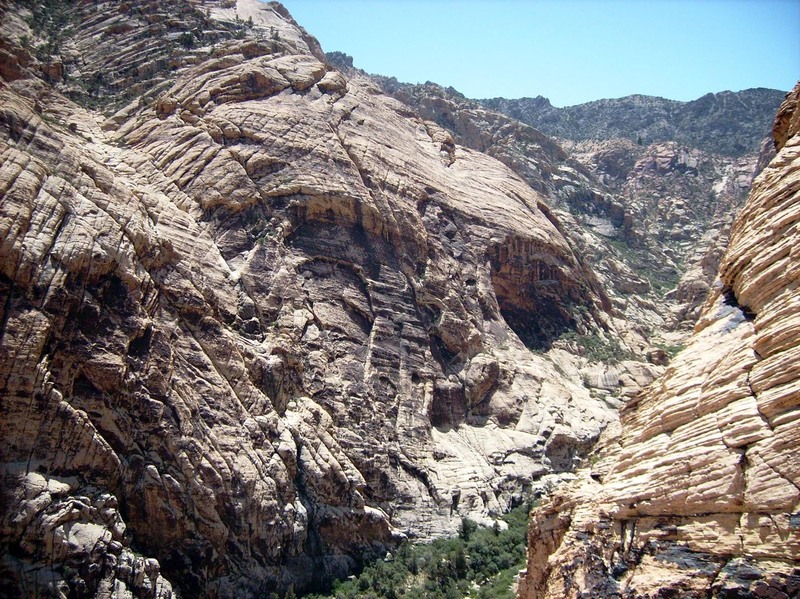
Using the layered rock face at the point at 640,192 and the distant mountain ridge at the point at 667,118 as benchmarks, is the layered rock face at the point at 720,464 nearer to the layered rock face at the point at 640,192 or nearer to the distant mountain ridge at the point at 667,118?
the layered rock face at the point at 640,192

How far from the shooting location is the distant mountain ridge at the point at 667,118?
12231 centimetres

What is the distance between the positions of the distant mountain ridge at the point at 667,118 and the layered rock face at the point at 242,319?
81495 mm

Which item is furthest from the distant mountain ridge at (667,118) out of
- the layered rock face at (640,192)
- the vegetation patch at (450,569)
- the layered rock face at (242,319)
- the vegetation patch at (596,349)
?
the vegetation patch at (450,569)

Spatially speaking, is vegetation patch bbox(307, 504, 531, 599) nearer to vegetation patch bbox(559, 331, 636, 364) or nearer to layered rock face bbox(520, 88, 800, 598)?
layered rock face bbox(520, 88, 800, 598)

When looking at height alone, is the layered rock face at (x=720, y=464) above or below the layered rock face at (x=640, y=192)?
below

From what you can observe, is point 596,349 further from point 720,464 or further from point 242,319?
point 720,464

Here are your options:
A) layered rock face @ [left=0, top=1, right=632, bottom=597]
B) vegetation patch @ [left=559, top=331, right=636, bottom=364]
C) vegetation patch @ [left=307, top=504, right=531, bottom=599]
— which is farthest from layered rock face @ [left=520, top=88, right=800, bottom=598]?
vegetation patch @ [left=559, top=331, right=636, bottom=364]

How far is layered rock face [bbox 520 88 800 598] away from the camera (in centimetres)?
1046

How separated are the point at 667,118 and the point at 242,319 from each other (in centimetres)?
12889

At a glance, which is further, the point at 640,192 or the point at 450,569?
the point at 640,192

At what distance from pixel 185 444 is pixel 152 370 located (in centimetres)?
318

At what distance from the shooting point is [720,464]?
450 inches

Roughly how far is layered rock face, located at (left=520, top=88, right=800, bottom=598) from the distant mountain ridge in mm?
115468

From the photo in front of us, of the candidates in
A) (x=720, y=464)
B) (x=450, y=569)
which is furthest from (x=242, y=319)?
(x=720, y=464)
